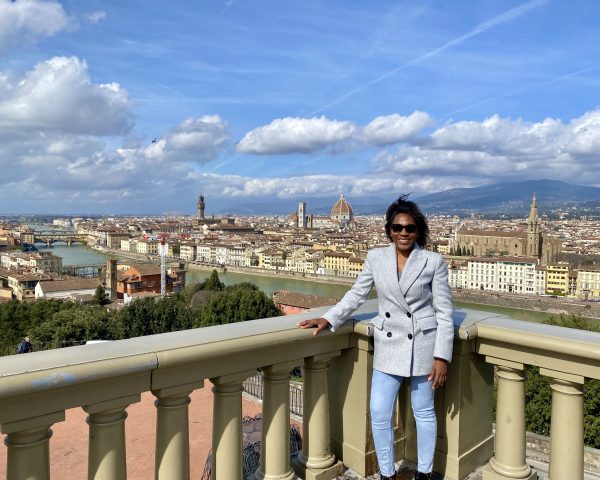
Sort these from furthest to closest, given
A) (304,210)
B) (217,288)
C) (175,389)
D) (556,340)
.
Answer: (304,210)
(217,288)
(556,340)
(175,389)

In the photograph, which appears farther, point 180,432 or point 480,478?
point 480,478

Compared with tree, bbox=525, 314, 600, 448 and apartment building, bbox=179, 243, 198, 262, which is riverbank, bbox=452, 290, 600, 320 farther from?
apartment building, bbox=179, 243, 198, 262

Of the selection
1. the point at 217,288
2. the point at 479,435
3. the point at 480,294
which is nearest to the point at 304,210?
the point at 480,294

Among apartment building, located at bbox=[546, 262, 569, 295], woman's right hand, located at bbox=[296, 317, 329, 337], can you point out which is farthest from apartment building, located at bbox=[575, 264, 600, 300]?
woman's right hand, located at bbox=[296, 317, 329, 337]

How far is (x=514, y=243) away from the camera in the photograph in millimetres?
60250

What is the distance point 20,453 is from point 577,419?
1.38 meters

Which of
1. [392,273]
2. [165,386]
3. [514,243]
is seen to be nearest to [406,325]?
[392,273]

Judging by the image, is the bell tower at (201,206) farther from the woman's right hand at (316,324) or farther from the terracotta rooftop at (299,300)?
the woman's right hand at (316,324)

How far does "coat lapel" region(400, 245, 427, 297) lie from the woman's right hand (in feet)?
0.80

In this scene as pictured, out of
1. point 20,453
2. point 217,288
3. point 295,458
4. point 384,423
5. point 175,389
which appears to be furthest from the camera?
point 217,288

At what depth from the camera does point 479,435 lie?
1.77 meters

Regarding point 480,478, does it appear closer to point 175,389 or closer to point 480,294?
point 175,389

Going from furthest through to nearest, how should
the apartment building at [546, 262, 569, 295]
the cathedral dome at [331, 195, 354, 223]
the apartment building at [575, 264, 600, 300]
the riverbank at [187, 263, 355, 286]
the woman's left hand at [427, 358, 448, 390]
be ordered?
the cathedral dome at [331, 195, 354, 223]
the riverbank at [187, 263, 355, 286]
the apartment building at [546, 262, 569, 295]
the apartment building at [575, 264, 600, 300]
the woman's left hand at [427, 358, 448, 390]

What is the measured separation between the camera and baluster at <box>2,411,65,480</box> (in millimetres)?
1060
